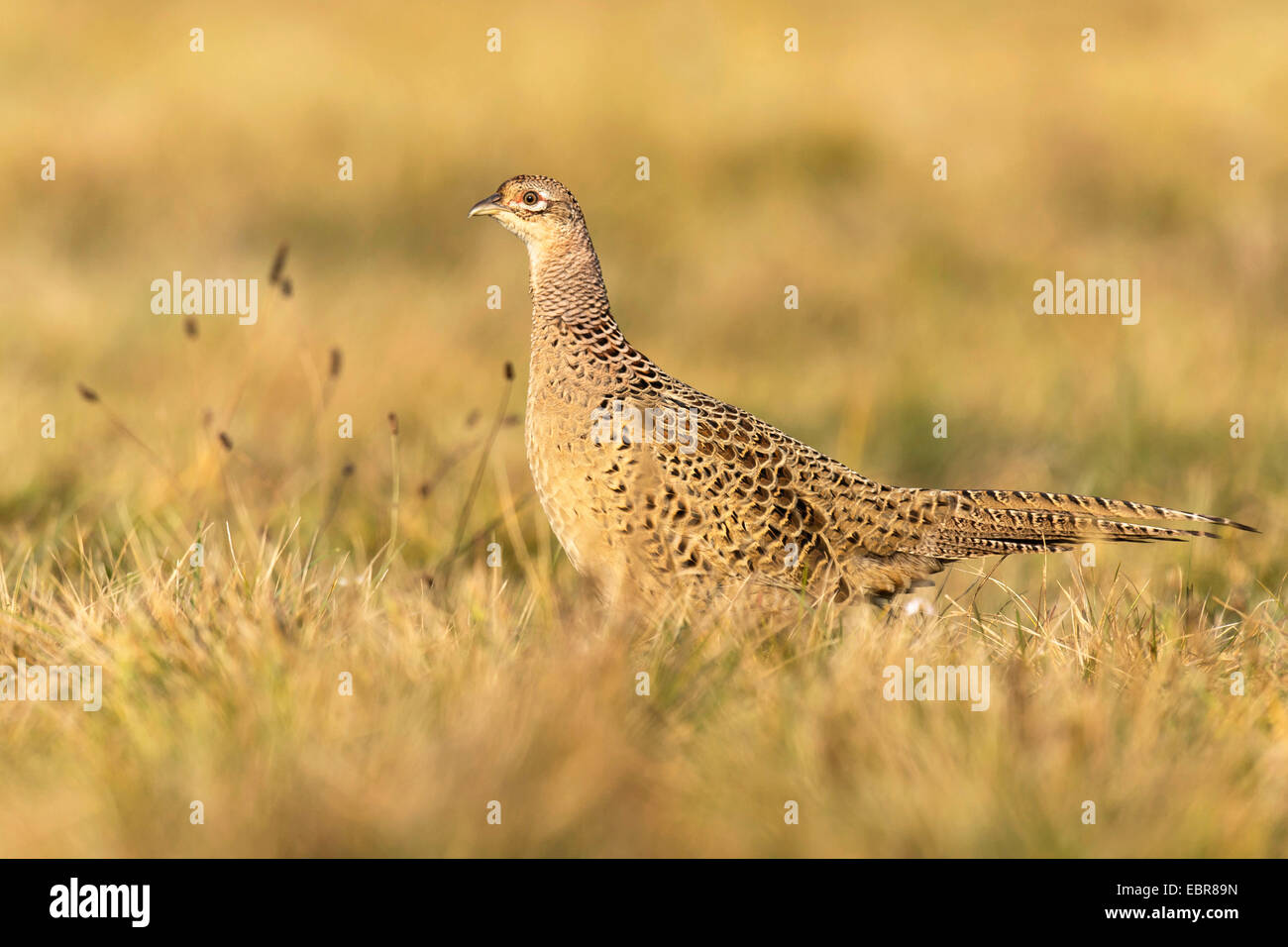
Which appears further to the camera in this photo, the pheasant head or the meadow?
the pheasant head

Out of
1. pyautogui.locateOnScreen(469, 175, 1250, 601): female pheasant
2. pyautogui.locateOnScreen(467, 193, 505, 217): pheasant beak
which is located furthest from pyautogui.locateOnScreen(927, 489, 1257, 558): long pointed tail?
pyautogui.locateOnScreen(467, 193, 505, 217): pheasant beak

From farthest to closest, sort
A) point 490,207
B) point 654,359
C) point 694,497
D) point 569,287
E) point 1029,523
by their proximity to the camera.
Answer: point 654,359 < point 490,207 < point 569,287 < point 1029,523 < point 694,497

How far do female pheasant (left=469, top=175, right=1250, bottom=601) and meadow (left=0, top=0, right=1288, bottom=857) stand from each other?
9.5 inches

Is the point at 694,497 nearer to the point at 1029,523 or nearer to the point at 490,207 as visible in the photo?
the point at 1029,523

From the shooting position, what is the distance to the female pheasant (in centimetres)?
407

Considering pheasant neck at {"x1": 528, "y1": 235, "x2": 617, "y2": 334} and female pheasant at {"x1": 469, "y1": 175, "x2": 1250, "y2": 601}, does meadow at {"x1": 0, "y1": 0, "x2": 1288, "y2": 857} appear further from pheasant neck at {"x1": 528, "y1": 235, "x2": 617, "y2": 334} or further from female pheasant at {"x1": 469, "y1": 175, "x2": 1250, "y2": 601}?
pheasant neck at {"x1": 528, "y1": 235, "x2": 617, "y2": 334}

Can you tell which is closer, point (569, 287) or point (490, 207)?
point (569, 287)

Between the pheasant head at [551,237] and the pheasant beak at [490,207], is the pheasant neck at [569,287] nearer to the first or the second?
the pheasant head at [551,237]

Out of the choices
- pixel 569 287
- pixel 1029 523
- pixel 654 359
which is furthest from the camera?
pixel 654 359

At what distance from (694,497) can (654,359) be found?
184 inches

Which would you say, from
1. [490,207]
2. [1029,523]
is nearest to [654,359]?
[490,207]

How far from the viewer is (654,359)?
28.6ft
